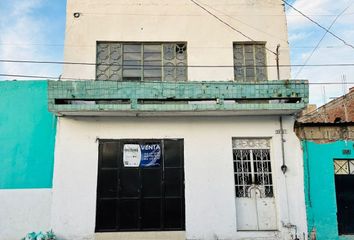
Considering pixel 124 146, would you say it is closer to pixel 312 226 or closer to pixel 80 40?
pixel 80 40

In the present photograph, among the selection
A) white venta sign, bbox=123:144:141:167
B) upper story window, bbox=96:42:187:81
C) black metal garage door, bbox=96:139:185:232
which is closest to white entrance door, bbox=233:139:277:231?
black metal garage door, bbox=96:139:185:232

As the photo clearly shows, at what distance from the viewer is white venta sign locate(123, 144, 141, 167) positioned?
31.2ft

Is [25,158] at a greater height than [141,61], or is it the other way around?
[141,61]

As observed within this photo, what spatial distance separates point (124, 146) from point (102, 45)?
349 cm

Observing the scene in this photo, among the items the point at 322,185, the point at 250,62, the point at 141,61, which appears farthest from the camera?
the point at 250,62

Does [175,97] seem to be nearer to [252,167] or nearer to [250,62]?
[252,167]

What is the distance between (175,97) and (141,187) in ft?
8.62

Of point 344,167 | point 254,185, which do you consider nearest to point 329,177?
point 344,167

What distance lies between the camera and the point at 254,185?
9.59 metres

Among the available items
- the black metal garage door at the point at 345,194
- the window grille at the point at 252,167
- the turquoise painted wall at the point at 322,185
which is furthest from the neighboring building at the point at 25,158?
the black metal garage door at the point at 345,194

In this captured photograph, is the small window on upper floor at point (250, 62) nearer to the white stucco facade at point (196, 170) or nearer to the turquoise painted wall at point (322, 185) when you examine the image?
the white stucco facade at point (196, 170)

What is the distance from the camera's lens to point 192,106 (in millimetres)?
8898

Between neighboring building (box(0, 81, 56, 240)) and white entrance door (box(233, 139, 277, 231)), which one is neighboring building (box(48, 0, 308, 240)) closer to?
white entrance door (box(233, 139, 277, 231))

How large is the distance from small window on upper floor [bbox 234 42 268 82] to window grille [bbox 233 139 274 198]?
7.31ft
